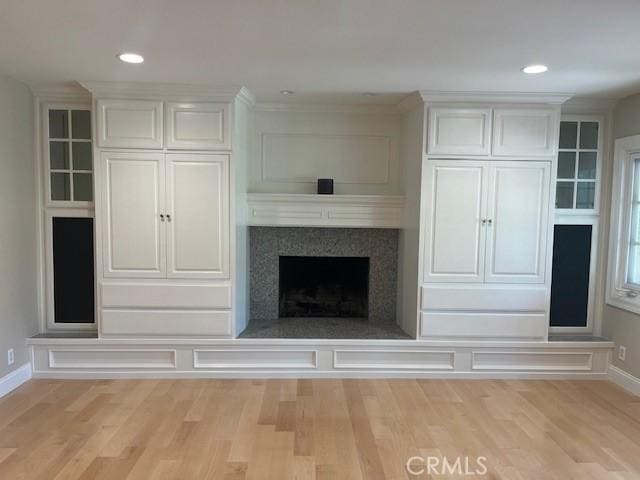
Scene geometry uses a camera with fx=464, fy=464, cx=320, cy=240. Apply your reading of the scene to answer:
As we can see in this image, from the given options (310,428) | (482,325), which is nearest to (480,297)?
(482,325)

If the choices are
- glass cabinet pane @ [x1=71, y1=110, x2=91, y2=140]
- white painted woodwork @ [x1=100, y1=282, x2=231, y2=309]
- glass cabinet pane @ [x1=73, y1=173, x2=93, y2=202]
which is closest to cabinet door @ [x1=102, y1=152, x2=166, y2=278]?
white painted woodwork @ [x1=100, y1=282, x2=231, y2=309]

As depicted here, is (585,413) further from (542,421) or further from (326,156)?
(326,156)

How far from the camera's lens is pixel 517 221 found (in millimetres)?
3824

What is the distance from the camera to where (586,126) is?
404 centimetres

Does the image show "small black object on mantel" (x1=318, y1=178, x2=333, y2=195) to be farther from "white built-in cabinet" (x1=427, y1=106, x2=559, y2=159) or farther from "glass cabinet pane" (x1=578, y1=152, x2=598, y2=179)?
"glass cabinet pane" (x1=578, y1=152, x2=598, y2=179)

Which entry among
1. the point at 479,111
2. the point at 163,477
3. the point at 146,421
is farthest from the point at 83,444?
the point at 479,111

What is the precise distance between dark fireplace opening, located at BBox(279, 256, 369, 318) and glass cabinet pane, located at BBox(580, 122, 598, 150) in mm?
2187

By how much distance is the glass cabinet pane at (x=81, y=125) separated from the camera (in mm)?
3871

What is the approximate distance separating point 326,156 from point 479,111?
4.55 ft

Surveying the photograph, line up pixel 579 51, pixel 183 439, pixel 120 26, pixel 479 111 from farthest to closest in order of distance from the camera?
pixel 479 111 → pixel 183 439 → pixel 579 51 → pixel 120 26

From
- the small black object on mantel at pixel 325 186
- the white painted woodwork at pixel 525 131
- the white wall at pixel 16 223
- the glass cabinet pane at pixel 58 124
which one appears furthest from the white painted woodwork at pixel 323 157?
the white wall at pixel 16 223

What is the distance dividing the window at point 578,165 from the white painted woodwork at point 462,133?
2.71 ft

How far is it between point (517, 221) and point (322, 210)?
1.64 metres

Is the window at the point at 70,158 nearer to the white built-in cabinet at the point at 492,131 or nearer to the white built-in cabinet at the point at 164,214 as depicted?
the white built-in cabinet at the point at 164,214
